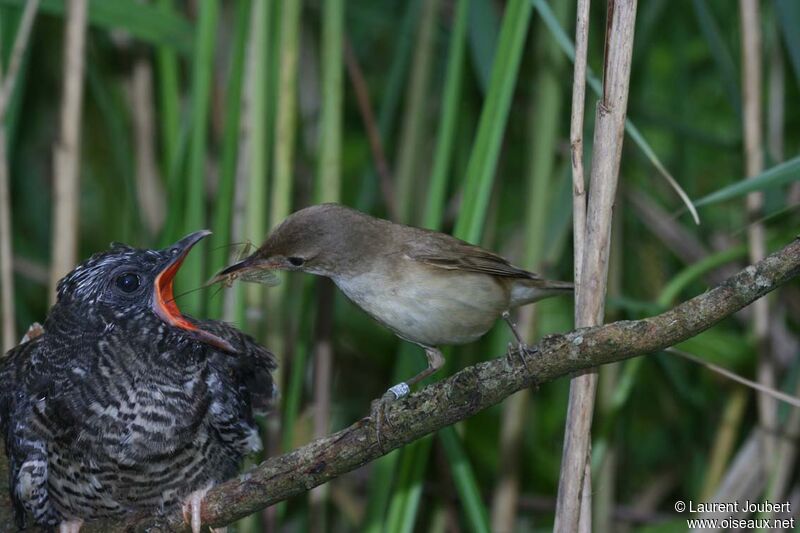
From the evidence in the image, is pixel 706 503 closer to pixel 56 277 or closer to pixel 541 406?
pixel 541 406

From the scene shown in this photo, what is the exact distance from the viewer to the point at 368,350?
14.3ft

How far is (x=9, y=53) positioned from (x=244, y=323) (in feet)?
4.05

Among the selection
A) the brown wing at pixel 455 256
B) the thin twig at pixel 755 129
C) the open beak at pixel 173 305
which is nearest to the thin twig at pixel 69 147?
the open beak at pixel 173 305

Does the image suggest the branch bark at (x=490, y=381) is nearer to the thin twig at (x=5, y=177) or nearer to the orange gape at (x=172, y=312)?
the orange gape at (x=172, y=312)

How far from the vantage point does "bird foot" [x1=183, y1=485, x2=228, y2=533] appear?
226 centimetres

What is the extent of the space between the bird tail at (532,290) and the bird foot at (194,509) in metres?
0.97

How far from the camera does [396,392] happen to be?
89.7 inches

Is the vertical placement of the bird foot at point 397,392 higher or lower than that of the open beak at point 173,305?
lower

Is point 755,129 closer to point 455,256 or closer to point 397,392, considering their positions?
point 455,256

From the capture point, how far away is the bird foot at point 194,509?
2.26 meters

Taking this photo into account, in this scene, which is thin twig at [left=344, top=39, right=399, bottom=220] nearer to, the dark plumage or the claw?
the dark plumage

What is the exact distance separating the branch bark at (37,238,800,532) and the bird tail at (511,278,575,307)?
27.7 inches

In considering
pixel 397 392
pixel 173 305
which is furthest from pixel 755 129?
pixel 173 305

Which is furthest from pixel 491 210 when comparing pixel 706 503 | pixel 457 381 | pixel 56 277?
pixel 457 381
